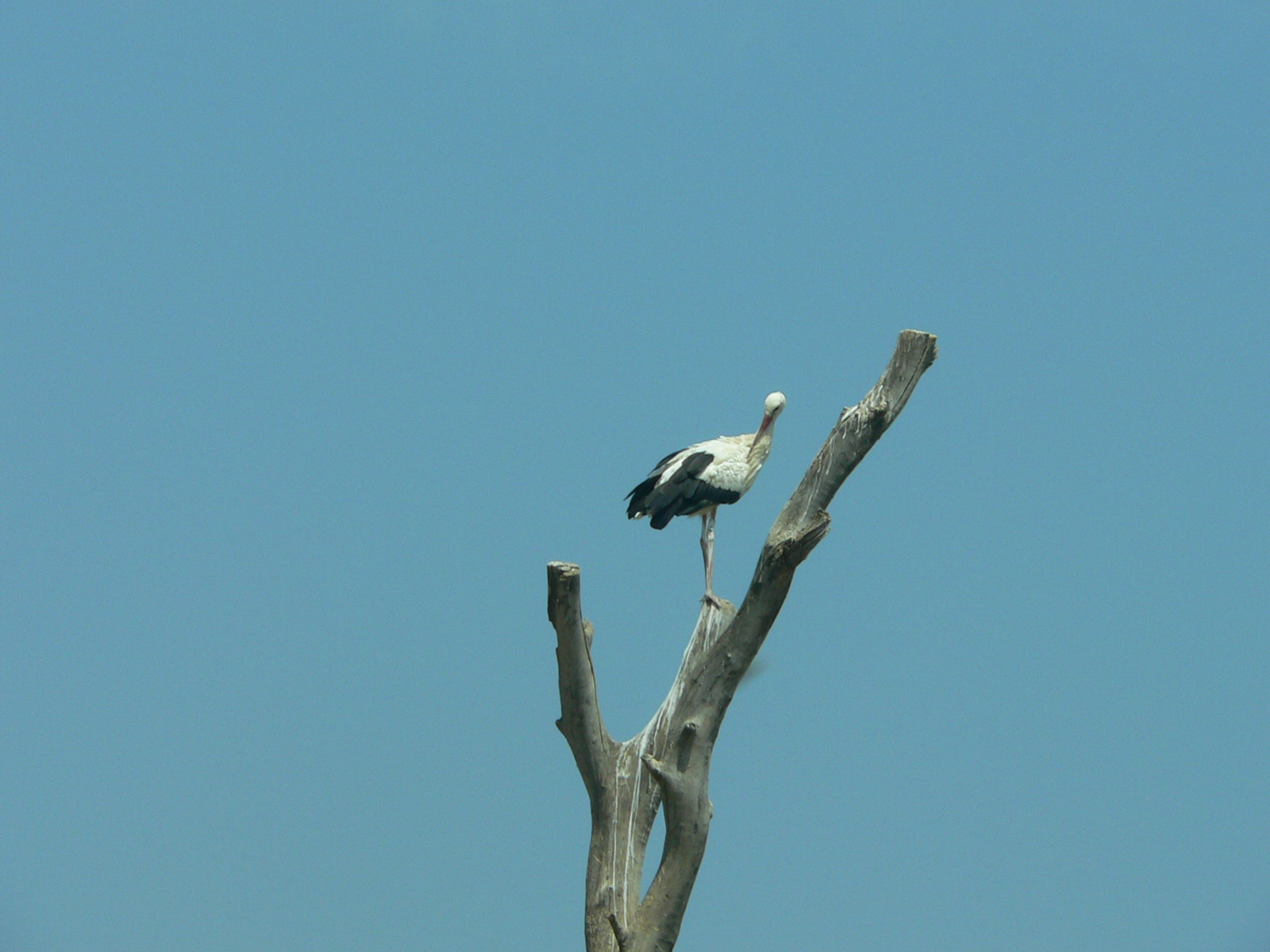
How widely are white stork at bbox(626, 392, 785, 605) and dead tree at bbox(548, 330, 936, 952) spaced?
0.80 metres

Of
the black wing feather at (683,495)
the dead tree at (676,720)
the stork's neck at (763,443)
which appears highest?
the stork's neck at (763,443)

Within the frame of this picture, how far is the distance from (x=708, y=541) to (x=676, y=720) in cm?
144

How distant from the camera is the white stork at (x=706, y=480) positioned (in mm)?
8227

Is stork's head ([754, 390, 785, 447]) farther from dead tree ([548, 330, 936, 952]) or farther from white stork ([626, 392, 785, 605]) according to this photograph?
dead tree ([548, 330, 936, 952])

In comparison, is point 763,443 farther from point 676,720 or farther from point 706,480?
point 676,720

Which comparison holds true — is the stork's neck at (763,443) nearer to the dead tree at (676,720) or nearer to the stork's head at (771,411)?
the stork's head at (771,411)

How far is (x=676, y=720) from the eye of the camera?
7.40 metres

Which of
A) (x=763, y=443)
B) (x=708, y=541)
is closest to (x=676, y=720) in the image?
(x=708, y=541)

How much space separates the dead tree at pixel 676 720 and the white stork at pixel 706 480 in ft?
2.63

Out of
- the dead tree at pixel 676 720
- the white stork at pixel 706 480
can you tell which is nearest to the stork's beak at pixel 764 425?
the white stork at pixel 706 480

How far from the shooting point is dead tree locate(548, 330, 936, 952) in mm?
7020

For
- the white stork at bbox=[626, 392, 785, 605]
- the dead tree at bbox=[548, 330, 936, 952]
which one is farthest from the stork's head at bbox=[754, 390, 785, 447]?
the dead tree at bbox=[548, 330, 936, 952]

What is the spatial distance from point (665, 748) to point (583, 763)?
53 centimetres

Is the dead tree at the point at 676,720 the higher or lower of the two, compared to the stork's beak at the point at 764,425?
lower
